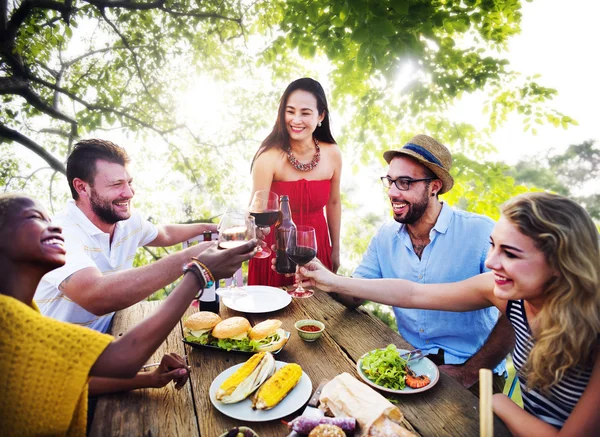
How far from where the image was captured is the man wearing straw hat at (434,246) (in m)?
2.52

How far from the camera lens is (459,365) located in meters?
2.38

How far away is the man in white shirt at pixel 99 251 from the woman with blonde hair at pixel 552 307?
1.57m

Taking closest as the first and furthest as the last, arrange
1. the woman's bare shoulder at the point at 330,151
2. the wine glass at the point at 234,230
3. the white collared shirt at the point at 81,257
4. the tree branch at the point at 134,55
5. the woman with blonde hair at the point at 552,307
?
the woman with blonde hair at the point at 552,307 < the wine glass at the point at 234,230 < the white collared shirt at the point at 81,257 < the woman's bare shoulder at the point at 330,151 < the tree branch at the point at 134,55

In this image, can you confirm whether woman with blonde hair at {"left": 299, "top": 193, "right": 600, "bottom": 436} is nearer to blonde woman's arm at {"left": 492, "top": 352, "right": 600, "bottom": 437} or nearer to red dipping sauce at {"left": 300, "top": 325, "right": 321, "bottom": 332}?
blonde woman's arm at {"left": 492, "top": 352, "right": 600, "bottom": 437}

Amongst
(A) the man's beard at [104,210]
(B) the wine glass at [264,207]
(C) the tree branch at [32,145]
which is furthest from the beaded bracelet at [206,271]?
(C) the tree branch at [32,145]

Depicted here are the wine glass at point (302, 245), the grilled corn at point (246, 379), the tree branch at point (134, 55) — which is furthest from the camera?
the tree branch at point (134, 55)

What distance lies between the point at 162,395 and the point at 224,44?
6614mm

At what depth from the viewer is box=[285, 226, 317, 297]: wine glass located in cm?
225

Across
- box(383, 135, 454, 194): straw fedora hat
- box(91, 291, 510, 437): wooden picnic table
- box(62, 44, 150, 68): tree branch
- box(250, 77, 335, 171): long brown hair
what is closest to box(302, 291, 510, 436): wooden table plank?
box(91, 291, 510, 437): wooden picnic table

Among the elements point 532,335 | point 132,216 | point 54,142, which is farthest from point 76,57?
point 532,335

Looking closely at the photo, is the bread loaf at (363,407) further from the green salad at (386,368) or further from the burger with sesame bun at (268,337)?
the burger with sesame bun at (268,337)

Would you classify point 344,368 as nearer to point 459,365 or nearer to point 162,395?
point 162,395

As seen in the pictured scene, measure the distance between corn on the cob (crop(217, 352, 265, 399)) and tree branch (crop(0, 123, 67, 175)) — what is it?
22.9 feet

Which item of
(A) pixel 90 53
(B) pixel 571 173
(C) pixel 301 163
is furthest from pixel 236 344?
(B) pixel 571 173
